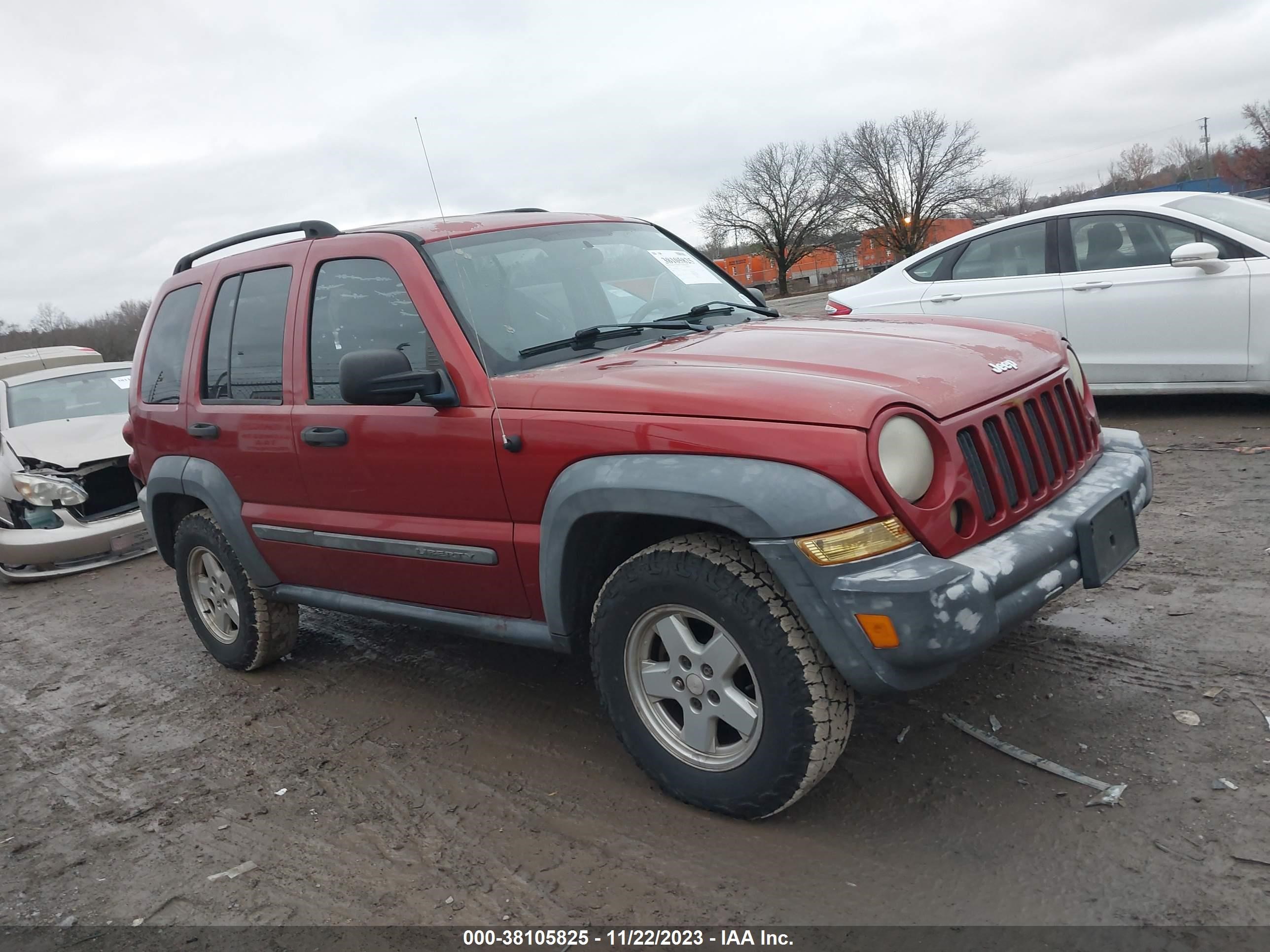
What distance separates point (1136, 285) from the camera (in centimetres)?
672

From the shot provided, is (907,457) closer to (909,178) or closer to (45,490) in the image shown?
(45,490)

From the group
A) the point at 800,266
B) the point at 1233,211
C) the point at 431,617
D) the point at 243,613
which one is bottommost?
the point at 800,266

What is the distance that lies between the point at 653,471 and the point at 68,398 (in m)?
8.62

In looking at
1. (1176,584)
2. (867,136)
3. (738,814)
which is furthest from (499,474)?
(867,136)

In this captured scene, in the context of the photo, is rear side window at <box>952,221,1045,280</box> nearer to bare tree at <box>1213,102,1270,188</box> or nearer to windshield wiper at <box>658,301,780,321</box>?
windshield wiper at <box>658,301,780,321</box>

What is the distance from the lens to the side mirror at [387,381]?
3242 millimetres

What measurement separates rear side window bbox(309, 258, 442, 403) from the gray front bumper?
161 centimetres

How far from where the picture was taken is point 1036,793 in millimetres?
2914

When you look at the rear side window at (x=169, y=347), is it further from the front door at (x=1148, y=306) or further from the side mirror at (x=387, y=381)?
the front door at (x=1148, y=306)

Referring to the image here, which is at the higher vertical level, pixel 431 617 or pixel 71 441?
pixel 71 441

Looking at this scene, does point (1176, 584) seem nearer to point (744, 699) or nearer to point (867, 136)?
point (744, 699)

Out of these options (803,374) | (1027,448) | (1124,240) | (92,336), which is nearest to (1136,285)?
(1124,240)

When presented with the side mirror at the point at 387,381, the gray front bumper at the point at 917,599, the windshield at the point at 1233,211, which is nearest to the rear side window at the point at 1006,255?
the windshield at the point at 1233,211

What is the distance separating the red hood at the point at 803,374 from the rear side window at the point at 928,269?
4316 mm
